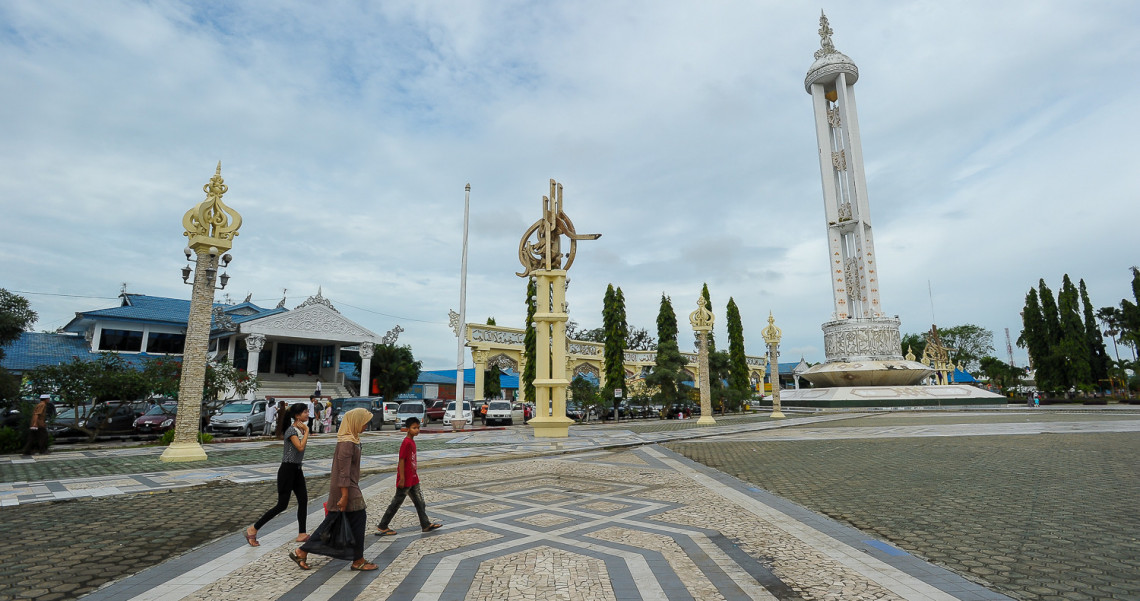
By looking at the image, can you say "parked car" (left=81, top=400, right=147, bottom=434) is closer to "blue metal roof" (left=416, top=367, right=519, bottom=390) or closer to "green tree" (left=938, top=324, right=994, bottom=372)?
"blue metal roof" (left=416, top=367, right=519, bottom=390)

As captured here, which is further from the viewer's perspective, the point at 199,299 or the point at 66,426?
the point at 66,426

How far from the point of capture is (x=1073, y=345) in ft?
144

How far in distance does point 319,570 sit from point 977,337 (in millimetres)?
95186

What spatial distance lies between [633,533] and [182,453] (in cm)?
1110

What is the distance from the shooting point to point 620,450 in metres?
14.6

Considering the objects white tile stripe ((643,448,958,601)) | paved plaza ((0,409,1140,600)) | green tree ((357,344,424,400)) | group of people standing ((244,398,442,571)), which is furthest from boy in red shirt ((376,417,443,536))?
green tree ((357,344,424,400))

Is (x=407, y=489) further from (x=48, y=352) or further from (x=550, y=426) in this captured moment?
(x=48, y=352)

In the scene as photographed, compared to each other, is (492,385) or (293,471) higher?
(492,385)

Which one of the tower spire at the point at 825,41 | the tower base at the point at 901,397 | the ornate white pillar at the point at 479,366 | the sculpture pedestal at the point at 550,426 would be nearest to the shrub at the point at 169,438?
the sculpture pedestal at the point at 550,426

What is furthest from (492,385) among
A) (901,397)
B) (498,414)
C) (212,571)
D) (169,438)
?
(212,571)

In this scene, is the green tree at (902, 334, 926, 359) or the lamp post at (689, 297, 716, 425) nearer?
the lamp post at (689, 297, 716, 425)

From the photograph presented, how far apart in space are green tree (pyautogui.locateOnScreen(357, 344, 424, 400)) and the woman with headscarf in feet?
124

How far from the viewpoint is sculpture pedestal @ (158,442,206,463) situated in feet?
39.2

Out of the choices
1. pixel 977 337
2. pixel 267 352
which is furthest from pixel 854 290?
pixel 977 337
